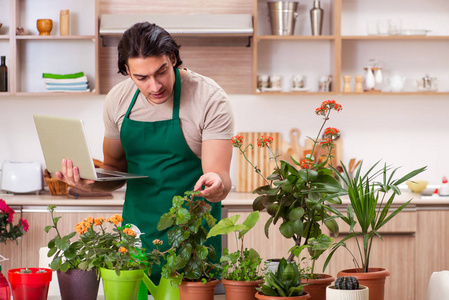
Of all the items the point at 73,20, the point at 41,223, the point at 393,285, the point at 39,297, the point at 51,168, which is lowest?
the point at 393,285

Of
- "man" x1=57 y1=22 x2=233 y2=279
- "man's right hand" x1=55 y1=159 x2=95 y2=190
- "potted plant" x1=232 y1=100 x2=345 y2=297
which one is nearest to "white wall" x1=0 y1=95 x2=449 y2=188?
"man" x1=57 y1=22 x2=233 y2=279

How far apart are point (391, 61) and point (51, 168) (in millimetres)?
3013

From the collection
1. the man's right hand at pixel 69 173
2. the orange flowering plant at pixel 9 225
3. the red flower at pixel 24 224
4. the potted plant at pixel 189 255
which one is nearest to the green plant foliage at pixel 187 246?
the potted plant at pixel 189 255

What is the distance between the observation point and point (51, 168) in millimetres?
2186

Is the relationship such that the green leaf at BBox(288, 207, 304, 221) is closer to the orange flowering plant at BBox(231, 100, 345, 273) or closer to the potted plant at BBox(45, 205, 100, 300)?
the orange flowering plant at BBox(231, 100, 345, 273)

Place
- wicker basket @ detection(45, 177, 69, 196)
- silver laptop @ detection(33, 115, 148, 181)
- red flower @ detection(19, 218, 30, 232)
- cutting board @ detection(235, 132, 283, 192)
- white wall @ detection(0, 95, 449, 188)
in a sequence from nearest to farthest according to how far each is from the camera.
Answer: silver laptop @ detection(33, 115, 148, 181)
red flower @ detection(19, 218, 30, 232)
wicker basket @ detection(45, 177, 69, 196)
cutting board @ detection(235, 132, 283, 192)
white wall @ detection(0, 95, 449, 188)

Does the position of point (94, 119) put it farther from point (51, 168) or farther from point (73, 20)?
point (51, 168)

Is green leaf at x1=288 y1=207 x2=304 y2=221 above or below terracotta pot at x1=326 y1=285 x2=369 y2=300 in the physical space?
above

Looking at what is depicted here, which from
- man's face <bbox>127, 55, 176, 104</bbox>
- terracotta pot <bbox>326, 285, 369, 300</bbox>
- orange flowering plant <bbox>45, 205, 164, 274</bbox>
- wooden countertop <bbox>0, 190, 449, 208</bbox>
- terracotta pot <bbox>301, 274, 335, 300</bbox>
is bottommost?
wooden countertop <bbox>0, 190, 449, 208</bbox>

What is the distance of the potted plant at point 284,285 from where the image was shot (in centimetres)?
151

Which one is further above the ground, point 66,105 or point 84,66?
point 84,66

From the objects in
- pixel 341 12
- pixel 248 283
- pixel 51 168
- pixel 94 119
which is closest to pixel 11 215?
pixel 94 119

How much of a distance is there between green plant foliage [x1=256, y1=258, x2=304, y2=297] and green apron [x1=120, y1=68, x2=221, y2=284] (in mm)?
809

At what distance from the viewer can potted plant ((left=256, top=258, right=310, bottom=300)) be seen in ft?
4.97
